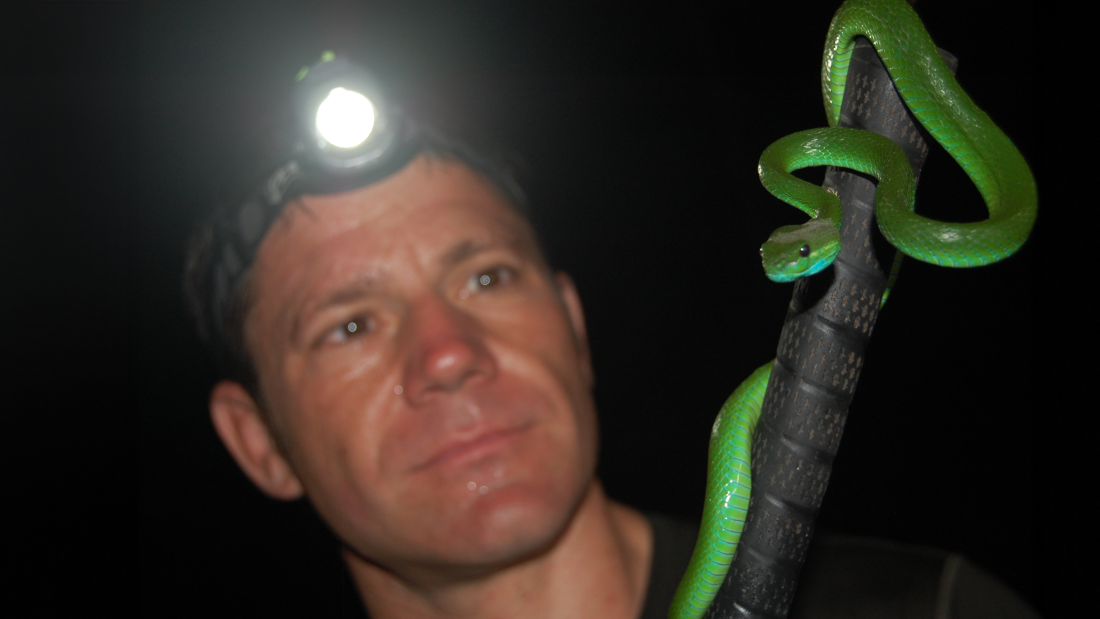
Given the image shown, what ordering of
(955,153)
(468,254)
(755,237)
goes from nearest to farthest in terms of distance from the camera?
(955,153)
(468,254)
(755,237)

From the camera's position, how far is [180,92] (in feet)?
7.41

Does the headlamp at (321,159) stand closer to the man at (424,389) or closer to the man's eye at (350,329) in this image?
the man at (424,389)

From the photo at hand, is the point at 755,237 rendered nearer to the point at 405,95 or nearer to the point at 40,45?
the point at 405,95

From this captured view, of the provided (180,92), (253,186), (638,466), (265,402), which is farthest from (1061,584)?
(180,92)

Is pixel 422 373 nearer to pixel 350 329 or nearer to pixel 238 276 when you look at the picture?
pixel 350 329

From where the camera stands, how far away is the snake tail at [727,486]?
89 centimetres

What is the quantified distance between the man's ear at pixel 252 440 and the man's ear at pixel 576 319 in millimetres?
680

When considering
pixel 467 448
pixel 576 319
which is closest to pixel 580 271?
pixel 576 319

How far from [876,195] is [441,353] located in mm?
795

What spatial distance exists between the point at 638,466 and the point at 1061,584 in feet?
4.60

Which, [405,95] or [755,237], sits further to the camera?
[755,237]

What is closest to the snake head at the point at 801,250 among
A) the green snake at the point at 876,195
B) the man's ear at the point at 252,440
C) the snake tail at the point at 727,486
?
the green snake at the point at 876,195

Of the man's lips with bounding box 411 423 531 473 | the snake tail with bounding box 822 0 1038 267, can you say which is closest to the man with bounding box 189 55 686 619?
the man's lips with bounding box 411 423 531 473

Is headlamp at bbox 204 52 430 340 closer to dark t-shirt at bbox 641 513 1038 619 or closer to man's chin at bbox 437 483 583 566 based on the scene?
man's chin at bbox 437 483 583 566
